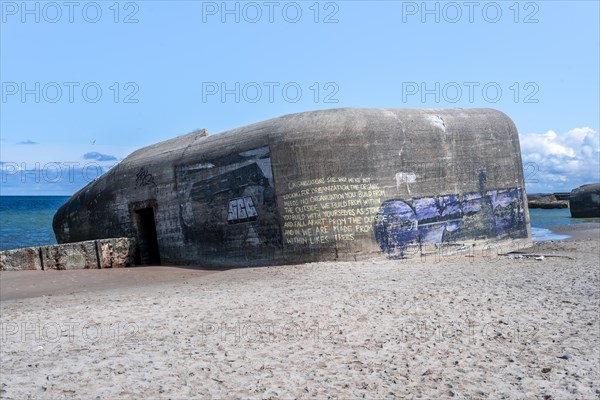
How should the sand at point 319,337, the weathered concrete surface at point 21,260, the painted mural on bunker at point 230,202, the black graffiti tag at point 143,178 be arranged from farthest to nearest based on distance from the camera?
the black graffiti tag at point 143,178, the weathered concrete surface at point 21,260, the painted mural on bunker at point 230,202, the sand at point 319,337

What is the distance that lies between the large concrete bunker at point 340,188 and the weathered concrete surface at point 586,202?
2119 cm

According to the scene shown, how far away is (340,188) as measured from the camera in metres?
11.8

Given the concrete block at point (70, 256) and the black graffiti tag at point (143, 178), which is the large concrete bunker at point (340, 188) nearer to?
the black graffiti tag at point (143, 178)

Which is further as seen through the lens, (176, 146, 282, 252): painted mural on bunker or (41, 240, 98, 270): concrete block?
(41, 240, 98, 270): concrete block

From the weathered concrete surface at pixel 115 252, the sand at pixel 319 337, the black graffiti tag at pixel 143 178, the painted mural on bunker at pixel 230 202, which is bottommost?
the sand at pixel 319 337

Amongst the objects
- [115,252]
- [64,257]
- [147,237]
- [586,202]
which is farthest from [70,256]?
[586,202]

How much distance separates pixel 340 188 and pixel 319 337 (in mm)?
5653

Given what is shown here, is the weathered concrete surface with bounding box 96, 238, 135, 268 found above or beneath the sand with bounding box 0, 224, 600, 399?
above

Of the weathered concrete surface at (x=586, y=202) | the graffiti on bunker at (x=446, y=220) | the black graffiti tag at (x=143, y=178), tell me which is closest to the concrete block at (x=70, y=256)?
the black graffiti tag at (x=143, y=178)

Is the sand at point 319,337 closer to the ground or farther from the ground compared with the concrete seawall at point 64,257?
closer to the ground

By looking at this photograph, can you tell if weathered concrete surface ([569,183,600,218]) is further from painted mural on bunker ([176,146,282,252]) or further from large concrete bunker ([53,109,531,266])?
painted mural on bunker ([176,146,282,252])

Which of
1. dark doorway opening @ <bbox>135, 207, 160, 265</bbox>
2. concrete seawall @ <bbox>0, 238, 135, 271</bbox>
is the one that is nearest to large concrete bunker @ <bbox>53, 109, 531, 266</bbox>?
dark doorway opening @ <bbox>135, 207, 160, 265</bbox>

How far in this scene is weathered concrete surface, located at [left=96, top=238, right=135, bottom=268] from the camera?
45.4 feet

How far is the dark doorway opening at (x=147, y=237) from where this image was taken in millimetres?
14914
